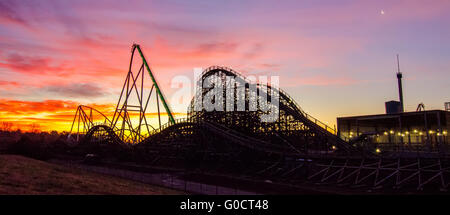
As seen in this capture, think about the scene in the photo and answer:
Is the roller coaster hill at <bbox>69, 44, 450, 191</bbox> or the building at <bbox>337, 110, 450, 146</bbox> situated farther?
the building at <bbox>337, 110, 450, 146</bbox>

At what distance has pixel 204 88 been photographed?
115 ft

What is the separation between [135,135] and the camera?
3784cm

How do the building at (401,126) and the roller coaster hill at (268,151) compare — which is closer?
the roller coaster hill at (268,151)

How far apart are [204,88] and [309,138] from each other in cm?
1348

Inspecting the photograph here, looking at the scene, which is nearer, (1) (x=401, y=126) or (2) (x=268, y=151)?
(2) (x=268, y=151)
